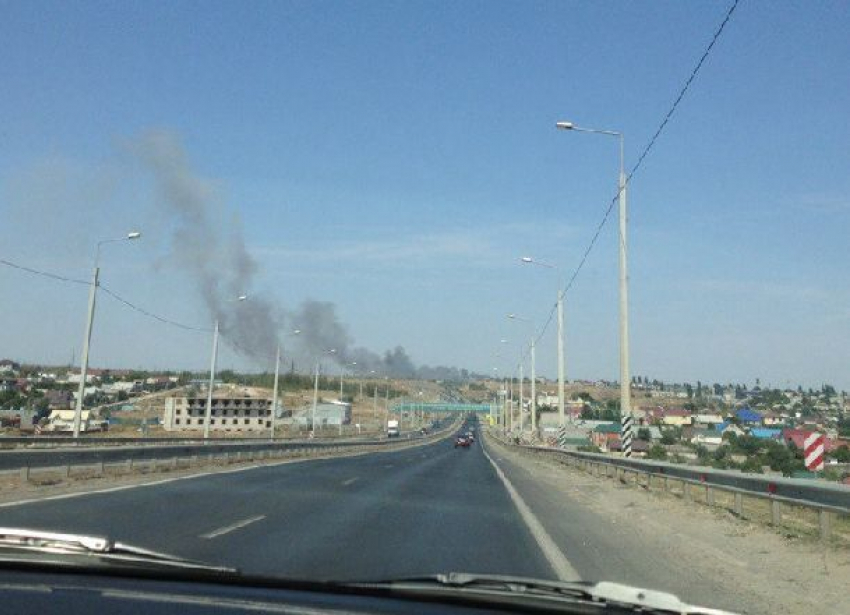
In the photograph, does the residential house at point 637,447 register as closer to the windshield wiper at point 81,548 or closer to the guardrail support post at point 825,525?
the guardrail support post at point 825,525

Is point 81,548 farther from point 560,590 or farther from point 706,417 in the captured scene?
point 706,417

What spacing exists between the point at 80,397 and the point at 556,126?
24.5m

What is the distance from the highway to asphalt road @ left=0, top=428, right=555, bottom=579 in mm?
20

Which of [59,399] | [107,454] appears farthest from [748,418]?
[59,399]

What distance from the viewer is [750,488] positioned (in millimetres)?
15633

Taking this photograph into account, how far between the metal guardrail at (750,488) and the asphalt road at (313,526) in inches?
155

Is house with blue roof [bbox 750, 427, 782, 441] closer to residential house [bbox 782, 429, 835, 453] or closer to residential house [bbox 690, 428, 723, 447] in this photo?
residential house [bbox 782, 429, 835, 453]

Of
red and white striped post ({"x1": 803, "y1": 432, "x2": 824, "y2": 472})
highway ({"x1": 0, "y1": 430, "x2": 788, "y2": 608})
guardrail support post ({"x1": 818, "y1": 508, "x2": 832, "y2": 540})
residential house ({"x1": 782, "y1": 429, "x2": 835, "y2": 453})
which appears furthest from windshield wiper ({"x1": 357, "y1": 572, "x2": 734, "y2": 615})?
residential house ({"x1": 782, "y1": 429, "x2": 835, "y2": 453})

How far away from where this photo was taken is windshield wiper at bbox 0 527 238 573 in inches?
204

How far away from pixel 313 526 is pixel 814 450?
9104mm

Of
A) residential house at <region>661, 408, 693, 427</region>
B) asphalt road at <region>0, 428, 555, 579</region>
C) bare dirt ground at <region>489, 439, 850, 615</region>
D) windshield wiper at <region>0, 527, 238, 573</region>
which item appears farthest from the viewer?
residential house at <region>661, 408, 693, 427</region>

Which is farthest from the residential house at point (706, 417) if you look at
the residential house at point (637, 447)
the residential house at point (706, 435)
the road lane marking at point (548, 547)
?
the road lane marking at point (548, 547)

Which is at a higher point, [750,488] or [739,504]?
[750,488]

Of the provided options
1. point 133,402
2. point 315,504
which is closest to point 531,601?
point 315,504
